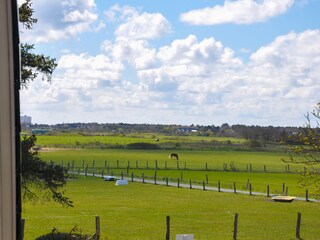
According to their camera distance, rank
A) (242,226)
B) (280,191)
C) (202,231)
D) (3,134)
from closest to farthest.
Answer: (3,134), (202,231), (242,226), (280,191)

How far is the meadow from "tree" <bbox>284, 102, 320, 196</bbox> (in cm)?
65

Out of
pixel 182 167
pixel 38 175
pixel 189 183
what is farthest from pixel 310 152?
pixel 182 167

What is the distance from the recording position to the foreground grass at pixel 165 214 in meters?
11.7

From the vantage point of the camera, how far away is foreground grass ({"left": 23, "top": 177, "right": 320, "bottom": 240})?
11664mm

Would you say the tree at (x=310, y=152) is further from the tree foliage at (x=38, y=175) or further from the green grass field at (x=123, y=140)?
the green grass field at (x=123, y=140)

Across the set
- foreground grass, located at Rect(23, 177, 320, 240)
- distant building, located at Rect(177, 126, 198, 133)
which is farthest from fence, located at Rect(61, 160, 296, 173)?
distant building, located at Rect(177, 126, 198, 133)

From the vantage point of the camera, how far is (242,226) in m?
12.7

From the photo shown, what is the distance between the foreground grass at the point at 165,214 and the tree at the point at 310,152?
424 cm

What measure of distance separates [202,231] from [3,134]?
36.9 feet

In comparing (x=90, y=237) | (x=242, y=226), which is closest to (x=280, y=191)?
(x=242, y=226)

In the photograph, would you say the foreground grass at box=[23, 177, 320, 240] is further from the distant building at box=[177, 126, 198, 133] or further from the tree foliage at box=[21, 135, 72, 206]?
the distant building at box=[177, 126, 198, 133]

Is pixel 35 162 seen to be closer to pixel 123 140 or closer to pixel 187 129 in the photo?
pixel 187 129

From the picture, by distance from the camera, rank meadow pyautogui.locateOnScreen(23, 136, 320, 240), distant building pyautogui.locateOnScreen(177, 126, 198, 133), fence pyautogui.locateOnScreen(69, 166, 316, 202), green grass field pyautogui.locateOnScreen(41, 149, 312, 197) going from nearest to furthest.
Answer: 1. meadow pyautogui.locateOnScreen(23, 136, 320, 240)
2. fence pyautogui.locateOnScreen(69, 166, 316, 202)
3. green grass field pyautogui.locateOnScreen(41, 149, 312, 197)
4. distant building pyautogui.locateOnScreen(177, 126, 198, 133)

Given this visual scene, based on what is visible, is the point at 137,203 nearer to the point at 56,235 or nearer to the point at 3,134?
the point at 56,235
